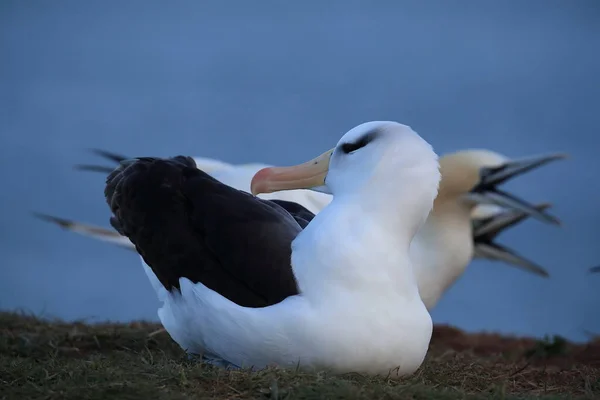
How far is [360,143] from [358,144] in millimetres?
13

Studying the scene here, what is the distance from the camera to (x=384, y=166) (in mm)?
4695

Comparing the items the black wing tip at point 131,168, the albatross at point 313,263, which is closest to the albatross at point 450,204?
the black wing tip at point 131,168

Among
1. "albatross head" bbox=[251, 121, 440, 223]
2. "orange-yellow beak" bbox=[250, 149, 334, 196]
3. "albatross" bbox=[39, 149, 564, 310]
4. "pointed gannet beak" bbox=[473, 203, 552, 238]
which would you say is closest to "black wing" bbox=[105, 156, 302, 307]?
"orange-yellow beak" bbox=[250, 149, 334, 196]

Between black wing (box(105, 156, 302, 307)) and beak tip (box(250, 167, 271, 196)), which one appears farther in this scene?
beak tip (box(250, 167, 271, 196))

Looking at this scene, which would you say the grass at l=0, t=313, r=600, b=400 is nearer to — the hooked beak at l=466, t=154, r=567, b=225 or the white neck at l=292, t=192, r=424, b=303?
the white neck at l=292, t=192, r=424, b=303

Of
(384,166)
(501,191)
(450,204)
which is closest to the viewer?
(384,166)

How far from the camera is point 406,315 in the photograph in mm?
4496

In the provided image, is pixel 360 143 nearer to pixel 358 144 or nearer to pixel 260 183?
pixel 358 144

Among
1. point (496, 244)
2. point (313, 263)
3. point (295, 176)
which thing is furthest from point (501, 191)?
point (313, 263)

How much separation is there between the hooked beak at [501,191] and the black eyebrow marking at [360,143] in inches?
164

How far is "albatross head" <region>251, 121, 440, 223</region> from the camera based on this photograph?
4672mm

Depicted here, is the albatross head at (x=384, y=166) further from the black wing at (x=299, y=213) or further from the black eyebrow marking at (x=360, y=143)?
the black wing at (x=299, y=213)

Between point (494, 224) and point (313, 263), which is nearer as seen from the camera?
point (313, 263)

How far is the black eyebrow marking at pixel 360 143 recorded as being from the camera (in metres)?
4.81
